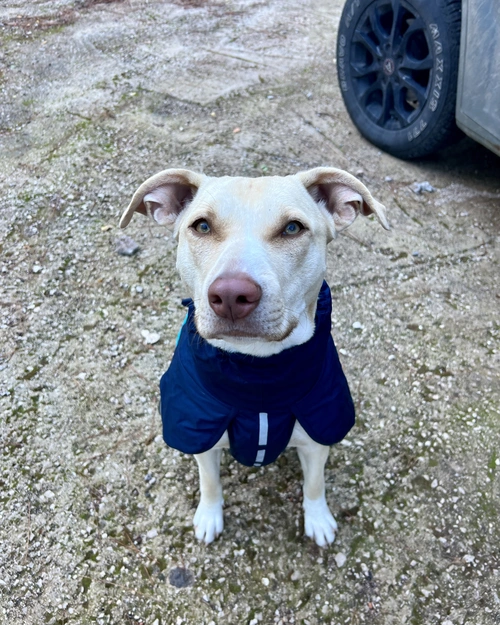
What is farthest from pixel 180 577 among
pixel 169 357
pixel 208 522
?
pixel 169 357

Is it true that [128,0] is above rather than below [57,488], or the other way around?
above

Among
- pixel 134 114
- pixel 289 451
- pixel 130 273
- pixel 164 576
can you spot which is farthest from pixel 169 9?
pixel 164 576

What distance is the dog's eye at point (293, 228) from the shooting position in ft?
7.48

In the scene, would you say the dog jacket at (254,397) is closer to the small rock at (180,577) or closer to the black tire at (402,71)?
the small rock at (180,577)

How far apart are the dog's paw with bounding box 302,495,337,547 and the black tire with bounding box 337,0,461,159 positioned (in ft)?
11.1

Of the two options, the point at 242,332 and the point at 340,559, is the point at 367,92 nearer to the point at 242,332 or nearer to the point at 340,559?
the point at 242,332

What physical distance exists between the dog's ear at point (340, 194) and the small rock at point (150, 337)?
1711 millimetres

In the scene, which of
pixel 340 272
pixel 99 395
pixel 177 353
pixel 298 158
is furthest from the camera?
pixel 298 158

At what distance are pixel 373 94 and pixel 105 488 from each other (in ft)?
14.4

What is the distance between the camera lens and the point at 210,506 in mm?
2875

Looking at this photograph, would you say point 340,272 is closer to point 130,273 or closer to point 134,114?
point 130,273

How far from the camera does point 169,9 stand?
7965 millimetres

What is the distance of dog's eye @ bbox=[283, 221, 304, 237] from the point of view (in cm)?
228

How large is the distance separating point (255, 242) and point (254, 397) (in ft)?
2.30
